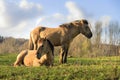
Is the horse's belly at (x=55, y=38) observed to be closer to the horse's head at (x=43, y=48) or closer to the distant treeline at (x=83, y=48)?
the horse's head at (x=43, y=48)

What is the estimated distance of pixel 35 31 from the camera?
→ 19812 mm

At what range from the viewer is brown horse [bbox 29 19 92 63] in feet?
60.4

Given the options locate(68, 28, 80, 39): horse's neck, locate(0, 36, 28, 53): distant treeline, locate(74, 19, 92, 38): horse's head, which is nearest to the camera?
locate(68, 28, 80, 39): horse's neck

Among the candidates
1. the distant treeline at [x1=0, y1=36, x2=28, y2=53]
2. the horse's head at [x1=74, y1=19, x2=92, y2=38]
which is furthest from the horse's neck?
the distant treeline at [x1=0, y1=36, x2=28, y2=53]

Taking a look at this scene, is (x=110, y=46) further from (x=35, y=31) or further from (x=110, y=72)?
(x=110, y=72)

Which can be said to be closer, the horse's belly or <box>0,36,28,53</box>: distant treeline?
the horse's belly

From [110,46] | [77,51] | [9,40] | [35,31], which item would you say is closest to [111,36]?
[110,46]

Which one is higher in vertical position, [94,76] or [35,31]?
[35,31]

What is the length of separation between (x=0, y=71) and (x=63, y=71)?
233 centimetres

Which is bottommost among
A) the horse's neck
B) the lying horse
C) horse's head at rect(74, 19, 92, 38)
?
the lying horse

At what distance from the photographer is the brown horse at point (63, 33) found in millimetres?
18395

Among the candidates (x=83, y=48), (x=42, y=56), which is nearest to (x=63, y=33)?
(x=42, y=56)

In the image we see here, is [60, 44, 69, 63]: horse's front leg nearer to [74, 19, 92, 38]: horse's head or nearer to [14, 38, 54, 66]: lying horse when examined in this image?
[74, 19, 92, 38]: horse's head

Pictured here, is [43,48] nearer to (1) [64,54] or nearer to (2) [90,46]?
(1) [64,54]
